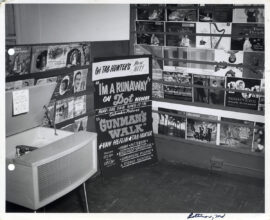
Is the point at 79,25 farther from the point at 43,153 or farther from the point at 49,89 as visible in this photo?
the point at 43,153

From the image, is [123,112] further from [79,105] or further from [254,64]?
[254,64]

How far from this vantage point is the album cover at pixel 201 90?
457cm

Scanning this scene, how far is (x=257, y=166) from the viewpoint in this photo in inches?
174

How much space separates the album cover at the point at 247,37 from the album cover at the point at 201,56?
0.28m

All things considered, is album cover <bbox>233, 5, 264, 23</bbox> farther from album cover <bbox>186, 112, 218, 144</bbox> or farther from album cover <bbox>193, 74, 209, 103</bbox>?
album cover <bbox>186, 112, 218, 144</bbox>

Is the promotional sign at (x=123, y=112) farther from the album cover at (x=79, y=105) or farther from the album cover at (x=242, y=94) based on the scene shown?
the album cover at (x=242, y=94)

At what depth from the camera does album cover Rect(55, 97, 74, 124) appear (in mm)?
3865

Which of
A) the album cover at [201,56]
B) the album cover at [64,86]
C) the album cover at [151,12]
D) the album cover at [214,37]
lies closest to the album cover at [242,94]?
the album cover at [201,56]

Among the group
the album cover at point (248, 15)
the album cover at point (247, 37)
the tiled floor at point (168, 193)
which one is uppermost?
the album cover at point (248, 15)

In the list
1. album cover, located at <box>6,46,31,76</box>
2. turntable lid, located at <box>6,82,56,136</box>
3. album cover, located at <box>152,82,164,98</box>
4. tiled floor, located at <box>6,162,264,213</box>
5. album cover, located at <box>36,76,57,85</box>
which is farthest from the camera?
album cover, located at <box>152,82,164,98</box>

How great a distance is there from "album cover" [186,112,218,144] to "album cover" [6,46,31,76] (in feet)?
7.13

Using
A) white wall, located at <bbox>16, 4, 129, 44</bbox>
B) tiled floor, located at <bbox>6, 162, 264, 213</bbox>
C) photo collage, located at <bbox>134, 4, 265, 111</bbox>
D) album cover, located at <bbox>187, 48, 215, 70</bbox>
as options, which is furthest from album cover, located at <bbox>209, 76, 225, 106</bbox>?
white wall, located at <bbox>16, 4, 129, 44</bbox>

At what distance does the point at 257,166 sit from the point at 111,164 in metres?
1.70

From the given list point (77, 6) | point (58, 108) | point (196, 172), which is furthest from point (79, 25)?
point (196, 172)
